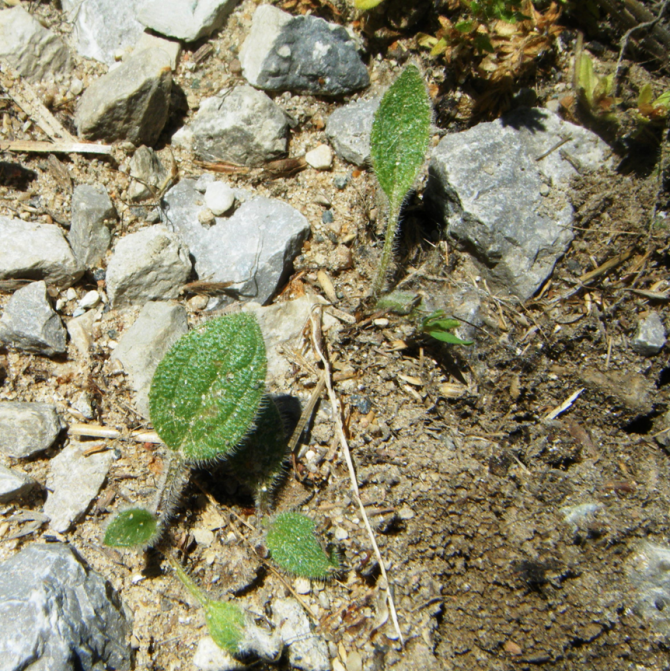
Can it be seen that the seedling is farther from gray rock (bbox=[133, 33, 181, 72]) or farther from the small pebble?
gray rock (bbox=[133, 33, 181, 72])

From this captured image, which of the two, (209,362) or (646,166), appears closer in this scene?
(209,362)

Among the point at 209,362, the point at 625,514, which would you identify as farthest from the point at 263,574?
the point at 625,514

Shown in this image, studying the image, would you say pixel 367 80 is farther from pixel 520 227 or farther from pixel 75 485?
pixel 75 485

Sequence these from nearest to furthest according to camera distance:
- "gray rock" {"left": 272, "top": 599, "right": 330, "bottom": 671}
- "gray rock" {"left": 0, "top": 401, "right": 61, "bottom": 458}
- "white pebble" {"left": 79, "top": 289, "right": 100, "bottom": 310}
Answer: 1. "gray rock" {"left": 272, "top": 599, "right": 330, "bottom": 671}
2. "gray rock" {"left": 0, "top": 401, "right": 61, "bottom": 458}
3. "white pebble" {"left": 79, "top": 289, "right": 100, "bottom": 310}

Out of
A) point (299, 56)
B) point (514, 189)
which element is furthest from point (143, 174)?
point (514, 189)

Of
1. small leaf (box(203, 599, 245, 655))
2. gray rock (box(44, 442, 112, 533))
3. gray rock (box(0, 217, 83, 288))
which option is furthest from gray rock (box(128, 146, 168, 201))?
small leaf (box(203, 599, 245, 655))

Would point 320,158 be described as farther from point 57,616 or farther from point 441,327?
point 57,616
